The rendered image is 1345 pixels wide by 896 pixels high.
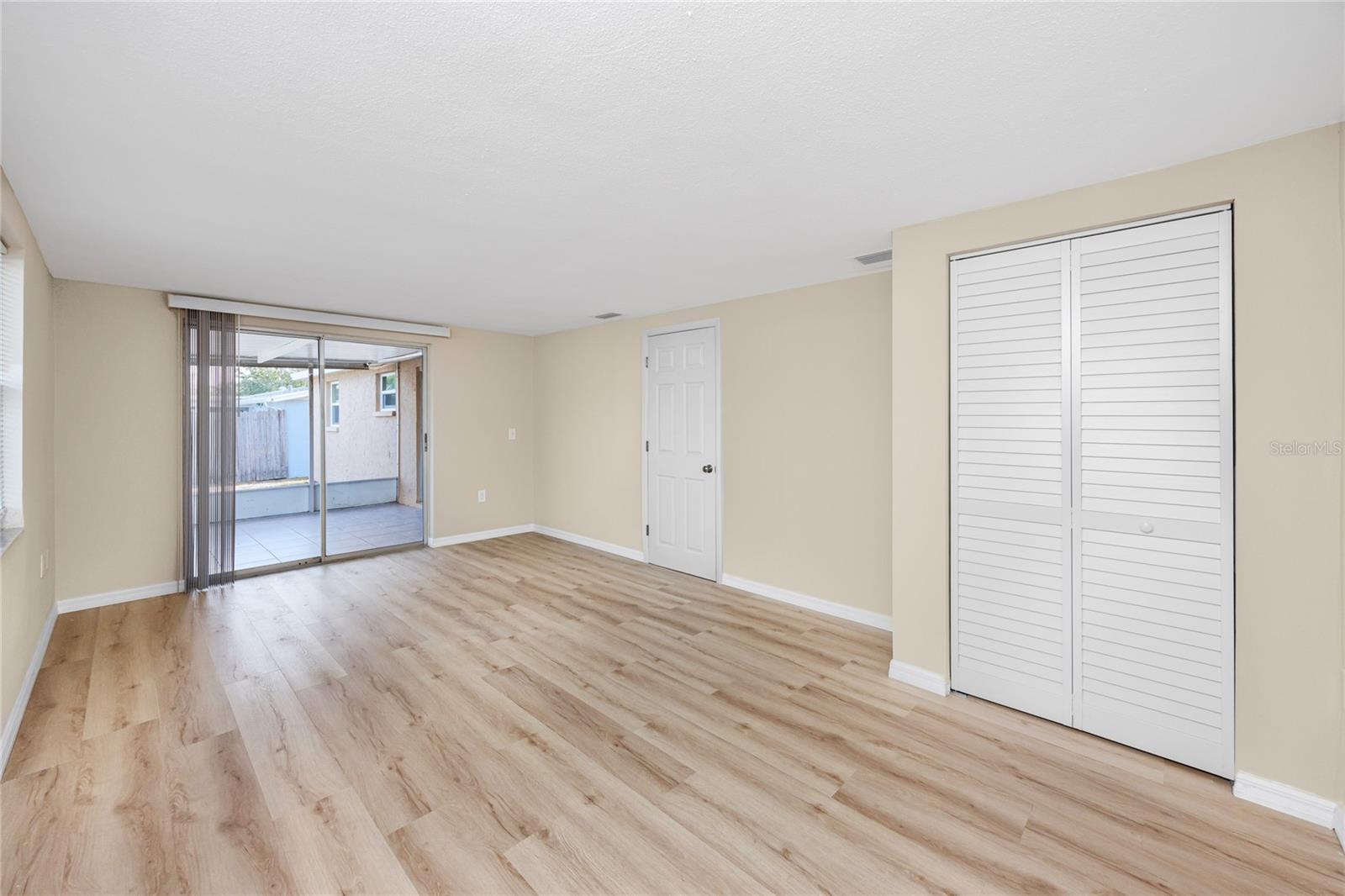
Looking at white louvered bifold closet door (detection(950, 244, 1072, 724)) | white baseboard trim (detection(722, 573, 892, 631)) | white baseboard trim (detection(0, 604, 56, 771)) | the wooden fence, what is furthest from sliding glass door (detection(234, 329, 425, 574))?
white louvered bifold closet door (detection(950, 244, 1072, 724))

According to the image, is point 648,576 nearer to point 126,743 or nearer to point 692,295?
point 692,295

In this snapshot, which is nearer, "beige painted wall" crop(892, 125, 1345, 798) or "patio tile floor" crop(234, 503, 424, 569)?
"beige painted wall" crop(892, 125, 1345, 798)

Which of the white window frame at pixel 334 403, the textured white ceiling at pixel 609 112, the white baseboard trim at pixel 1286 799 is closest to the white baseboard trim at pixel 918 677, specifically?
the white baseboard trim at pixel 1286 799

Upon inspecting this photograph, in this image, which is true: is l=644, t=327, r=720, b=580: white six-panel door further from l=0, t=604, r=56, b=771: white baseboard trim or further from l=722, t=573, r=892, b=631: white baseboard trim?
l=0, t=604, r=56, b=771: white baseboard trim

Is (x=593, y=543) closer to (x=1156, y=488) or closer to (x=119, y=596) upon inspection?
(x=119, y=596)

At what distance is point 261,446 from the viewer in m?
5.08

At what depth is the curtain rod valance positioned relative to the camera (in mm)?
4406

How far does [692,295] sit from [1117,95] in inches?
119

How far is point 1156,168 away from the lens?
2.24m

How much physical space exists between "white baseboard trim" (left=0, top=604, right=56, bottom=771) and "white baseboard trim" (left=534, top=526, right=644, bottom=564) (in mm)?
3908

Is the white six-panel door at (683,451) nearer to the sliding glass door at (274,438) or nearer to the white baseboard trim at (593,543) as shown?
the white baseboard trim at (593,543)

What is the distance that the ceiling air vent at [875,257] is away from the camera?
3329 millimetres

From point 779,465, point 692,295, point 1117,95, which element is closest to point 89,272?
point 692,295

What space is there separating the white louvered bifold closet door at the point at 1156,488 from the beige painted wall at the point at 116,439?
6059 millimetres
